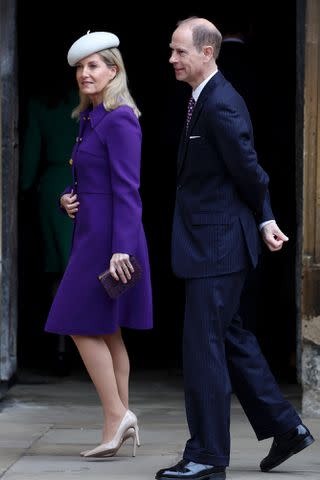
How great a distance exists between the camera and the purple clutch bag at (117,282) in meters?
5.76

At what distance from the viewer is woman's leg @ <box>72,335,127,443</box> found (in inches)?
→ 233

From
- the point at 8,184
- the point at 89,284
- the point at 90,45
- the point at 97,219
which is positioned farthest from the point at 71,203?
the point at 8,184

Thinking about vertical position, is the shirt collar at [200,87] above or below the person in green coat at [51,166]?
above

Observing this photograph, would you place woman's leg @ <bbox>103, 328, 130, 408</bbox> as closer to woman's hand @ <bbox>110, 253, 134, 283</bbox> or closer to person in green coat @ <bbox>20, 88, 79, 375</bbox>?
woman's hand @ <bbox>110, 253, 134, 283</bbox>

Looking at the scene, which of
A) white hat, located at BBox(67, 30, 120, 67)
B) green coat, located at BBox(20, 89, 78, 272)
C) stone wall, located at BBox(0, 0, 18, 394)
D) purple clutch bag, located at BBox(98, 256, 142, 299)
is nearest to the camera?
purple clutch bag, located at BBox(98, 256, 142, 299)

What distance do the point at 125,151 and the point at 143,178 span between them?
462 centimetres

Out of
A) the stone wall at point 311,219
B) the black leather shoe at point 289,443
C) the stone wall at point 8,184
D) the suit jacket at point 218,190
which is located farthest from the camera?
the stone wall at point 8,184

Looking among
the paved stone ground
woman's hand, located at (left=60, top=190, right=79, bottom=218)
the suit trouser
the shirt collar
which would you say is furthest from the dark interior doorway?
the suit trouser

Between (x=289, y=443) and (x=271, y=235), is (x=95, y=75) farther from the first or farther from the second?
(x=289, y=443)

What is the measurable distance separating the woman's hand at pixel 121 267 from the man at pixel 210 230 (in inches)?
11.4

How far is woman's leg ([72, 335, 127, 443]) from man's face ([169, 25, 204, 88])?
44.3 inches

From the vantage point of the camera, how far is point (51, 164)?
329 inches

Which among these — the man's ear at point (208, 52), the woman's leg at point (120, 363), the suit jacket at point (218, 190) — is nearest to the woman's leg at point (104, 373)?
the woman's leg at point (120, 363)

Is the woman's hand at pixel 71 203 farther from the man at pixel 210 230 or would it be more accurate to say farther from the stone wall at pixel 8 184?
the stone wall at pixel 8 184
